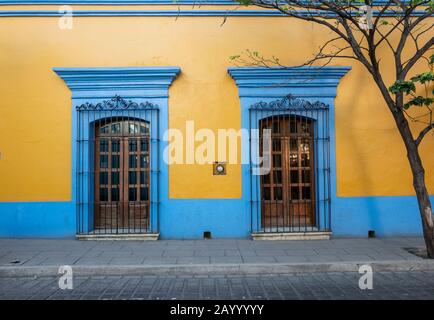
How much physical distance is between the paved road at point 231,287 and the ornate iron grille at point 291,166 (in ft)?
8.07

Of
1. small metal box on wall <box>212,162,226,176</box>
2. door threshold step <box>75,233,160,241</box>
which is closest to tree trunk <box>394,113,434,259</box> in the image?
small metal box on wall <box>212,162,226,176</box>

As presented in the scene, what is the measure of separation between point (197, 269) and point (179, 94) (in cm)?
396

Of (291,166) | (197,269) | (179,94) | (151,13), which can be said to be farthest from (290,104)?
(197,269)

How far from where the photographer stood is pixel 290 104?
8266 millimetres

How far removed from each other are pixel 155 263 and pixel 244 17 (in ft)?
18.5

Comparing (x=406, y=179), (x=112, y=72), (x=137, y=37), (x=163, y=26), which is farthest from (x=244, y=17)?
(x=406, y=179)

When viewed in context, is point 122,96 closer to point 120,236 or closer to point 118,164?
point 118,164

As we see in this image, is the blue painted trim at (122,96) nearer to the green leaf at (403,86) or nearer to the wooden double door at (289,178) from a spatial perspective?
the wooden double door at (289,178)

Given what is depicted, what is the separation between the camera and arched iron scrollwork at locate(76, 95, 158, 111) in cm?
815

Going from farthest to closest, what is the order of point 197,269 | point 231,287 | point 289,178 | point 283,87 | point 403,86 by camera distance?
point 289,178 → point 283,87 → point 403,86 → point 197,269 → point 231,287

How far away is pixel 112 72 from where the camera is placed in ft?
26.5

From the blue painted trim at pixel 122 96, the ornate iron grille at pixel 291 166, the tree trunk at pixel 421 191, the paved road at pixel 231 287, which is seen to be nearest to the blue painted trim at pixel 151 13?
the blue painted trim at pixel 122 96

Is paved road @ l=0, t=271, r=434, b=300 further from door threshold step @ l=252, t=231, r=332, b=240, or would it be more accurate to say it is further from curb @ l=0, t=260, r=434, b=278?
door threshold step @ l=252, t=231, r=332, b=240

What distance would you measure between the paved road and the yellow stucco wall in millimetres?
2699
